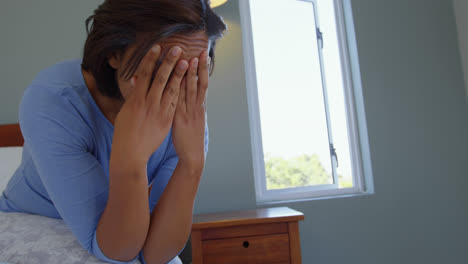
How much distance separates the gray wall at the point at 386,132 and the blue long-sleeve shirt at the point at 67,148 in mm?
1040

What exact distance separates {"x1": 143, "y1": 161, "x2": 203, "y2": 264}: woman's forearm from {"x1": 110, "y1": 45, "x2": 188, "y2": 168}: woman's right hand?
105mm

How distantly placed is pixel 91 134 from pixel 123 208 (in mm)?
191

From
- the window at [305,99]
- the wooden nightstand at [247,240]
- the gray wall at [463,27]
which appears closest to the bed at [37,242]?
the wooden nightstand at [247,240]

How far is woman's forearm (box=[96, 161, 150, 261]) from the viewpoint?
56 cm

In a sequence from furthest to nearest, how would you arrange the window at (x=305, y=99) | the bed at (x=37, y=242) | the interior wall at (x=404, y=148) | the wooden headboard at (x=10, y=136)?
the window at (x=305, y=99), the interior wall at (x=404, y=148), the wooden headboard at (x=10, y=136), the bed at (x=37, y=242)

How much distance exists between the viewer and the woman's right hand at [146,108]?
58 centimetres

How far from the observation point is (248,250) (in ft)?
4.14

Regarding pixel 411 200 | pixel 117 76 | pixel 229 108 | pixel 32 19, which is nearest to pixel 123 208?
pixel 117 76

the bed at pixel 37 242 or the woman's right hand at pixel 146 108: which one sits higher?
the woman's right hand at pixel 146 108

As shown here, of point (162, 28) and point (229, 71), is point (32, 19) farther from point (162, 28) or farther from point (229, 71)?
point (162, 28)

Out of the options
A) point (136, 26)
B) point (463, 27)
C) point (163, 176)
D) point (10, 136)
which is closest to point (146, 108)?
point (136, 26)

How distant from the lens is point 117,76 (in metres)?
0.64

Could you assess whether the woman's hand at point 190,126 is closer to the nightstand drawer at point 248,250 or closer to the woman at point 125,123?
the woman at point 125,123

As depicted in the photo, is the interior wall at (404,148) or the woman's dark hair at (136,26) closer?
the woman's dark hair at (136,26)
